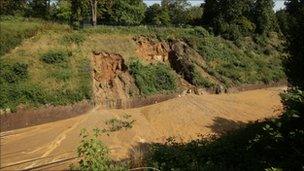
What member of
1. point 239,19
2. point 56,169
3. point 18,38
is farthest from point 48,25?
point 239,19

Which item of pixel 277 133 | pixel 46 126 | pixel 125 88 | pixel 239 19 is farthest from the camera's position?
pixel 239 19

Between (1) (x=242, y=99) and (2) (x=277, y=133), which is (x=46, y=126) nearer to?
(1) (x=242, y=99)

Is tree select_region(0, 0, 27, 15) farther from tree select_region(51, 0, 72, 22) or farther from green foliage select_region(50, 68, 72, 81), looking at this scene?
green foliage select_region(50, 68, 72, 81)

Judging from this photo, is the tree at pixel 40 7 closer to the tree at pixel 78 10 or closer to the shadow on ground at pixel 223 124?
the tree at pixel 78 10

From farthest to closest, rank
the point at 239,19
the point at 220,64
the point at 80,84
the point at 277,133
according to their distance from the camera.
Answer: the point at 239,19 < the point at 220,64 < the point at 80,84 < the point at 277,133

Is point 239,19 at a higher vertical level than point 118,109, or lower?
higher

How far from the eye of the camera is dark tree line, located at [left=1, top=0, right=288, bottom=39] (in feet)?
151

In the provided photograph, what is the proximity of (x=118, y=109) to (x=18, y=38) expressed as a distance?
29.2ft

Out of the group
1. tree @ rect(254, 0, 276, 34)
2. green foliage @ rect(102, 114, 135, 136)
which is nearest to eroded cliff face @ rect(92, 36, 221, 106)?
green foliage @ rect(102, 114, 135, 136)

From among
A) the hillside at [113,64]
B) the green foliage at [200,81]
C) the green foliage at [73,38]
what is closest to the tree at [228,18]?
the hillside at [113,64]

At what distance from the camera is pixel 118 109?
31.4m

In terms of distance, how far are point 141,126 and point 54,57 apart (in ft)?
31.2

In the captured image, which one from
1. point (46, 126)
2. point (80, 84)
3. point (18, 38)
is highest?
point (18, 38)

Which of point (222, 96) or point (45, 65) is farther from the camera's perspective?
point (222, 96)
